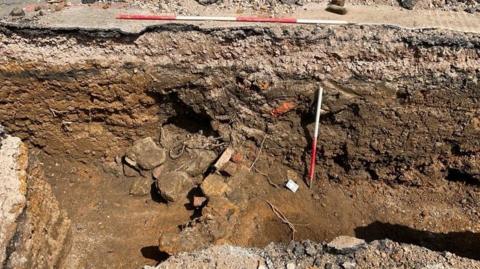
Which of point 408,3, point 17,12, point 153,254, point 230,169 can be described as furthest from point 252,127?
point 17,12

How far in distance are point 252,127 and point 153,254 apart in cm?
156

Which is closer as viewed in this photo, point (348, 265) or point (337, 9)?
point (348, 265)

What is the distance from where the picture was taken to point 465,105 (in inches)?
158

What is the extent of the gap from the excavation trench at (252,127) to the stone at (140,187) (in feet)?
0.07

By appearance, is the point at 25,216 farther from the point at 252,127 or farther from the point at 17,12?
the point at 252,127

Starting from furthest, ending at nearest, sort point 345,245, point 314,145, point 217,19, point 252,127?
point 252,127 → point 314,145 → point 217,19 → point 345,245

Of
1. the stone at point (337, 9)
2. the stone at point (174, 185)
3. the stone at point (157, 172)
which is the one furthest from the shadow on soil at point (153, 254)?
the stone at point (337, 9)

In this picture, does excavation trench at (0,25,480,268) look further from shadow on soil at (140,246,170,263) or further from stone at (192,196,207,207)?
stone at (192,196,207,207)

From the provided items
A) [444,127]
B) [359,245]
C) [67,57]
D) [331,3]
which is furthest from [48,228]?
[444,127]

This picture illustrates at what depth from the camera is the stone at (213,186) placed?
14.4 ft

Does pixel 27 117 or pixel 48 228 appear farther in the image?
pixel 27 117

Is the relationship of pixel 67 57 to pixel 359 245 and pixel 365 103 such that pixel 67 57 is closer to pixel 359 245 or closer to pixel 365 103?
pixel 365 103

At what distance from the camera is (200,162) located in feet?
15.4

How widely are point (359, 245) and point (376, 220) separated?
1.16 metres
